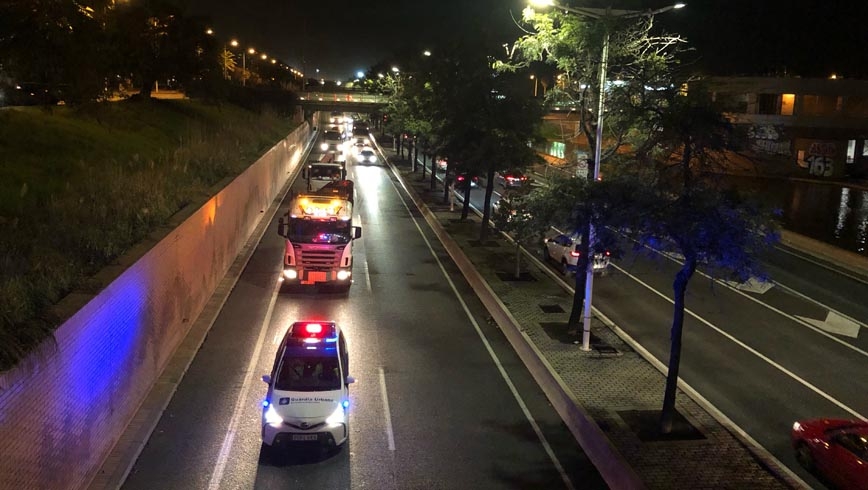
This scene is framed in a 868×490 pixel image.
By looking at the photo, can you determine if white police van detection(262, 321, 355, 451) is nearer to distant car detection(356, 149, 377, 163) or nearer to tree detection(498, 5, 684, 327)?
tree detection(498, 5, 684, 327)

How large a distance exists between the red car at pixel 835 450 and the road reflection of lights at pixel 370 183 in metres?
28.5

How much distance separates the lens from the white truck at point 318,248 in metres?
21.3

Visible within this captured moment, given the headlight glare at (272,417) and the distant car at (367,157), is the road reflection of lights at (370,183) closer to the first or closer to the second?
the distant car at (367,157)

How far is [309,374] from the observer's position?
38.3ft

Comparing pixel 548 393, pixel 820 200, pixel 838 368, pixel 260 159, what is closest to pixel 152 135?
pixel 260 159

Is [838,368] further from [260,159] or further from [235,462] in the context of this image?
[260,159]

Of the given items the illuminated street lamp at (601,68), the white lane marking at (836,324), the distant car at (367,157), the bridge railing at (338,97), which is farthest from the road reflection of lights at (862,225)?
the bridge railing at (338,97)

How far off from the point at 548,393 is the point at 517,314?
4855 mm

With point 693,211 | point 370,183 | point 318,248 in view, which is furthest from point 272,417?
point 370,183

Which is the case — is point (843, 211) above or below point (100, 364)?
below

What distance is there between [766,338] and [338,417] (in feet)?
40.0

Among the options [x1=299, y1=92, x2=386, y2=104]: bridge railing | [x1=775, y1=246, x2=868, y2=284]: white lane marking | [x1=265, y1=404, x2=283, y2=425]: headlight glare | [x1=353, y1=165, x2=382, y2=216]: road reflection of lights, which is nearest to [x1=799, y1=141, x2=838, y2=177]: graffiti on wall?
[x1=353, y1=165, x2=382, y2=216]: road reflection of lights

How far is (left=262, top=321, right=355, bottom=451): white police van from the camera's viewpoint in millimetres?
10977

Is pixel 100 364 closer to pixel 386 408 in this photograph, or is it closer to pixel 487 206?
pixel 386 408
